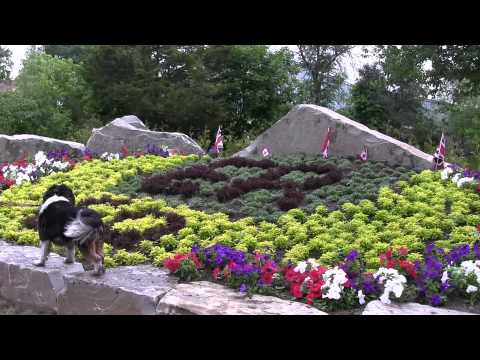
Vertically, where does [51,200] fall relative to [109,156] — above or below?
below

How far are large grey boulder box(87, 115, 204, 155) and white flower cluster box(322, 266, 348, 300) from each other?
27.5 ft

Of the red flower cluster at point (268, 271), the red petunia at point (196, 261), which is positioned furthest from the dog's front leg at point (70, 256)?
the red flower cluster at point (268, 271)

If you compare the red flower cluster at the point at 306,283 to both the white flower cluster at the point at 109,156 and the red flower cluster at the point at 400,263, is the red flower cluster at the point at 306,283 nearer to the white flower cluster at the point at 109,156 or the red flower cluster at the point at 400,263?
the red flower cluster at the point at 400,263

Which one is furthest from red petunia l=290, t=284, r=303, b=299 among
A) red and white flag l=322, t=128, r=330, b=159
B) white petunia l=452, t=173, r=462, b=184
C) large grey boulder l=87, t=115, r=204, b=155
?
large grey boulder l=87, t=115, r=204, b=155

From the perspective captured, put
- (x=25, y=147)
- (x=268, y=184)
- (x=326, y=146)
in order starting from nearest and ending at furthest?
(x=268, y=184), (x=326, y=146), (x=25, y=147)

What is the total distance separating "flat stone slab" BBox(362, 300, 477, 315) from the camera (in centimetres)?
455

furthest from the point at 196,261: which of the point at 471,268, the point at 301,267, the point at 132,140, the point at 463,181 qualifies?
the point at 132,140

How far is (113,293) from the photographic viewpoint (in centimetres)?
511

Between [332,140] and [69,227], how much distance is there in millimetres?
6703

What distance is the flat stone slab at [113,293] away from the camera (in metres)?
4.98

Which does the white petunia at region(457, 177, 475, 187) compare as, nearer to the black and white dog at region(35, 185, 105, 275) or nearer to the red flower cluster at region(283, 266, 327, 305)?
the red flower cluster at region(283, 266, 327, 305)

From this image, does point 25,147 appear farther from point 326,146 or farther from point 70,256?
point 70,256
